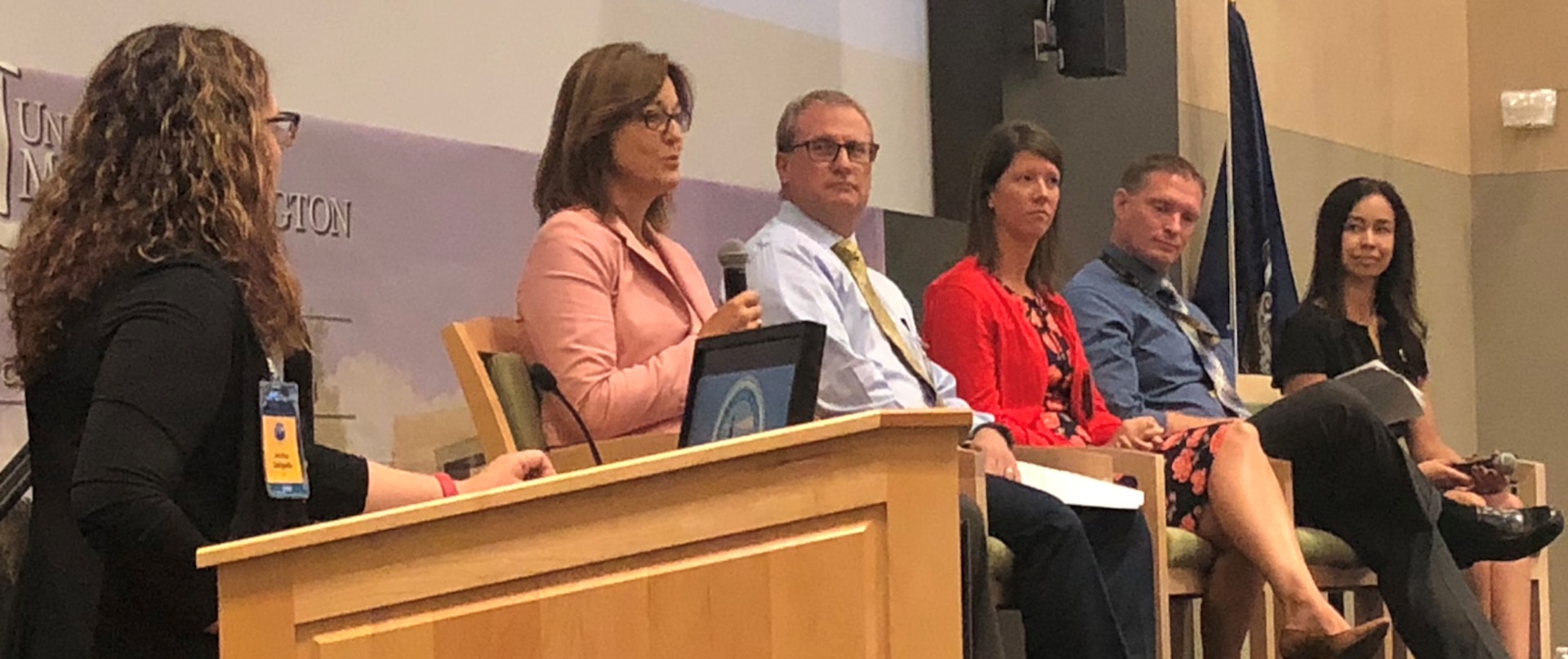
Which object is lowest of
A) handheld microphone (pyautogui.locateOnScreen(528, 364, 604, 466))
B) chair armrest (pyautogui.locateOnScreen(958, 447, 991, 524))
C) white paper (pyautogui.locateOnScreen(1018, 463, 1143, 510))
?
white paper (pyautogui.locateOnScreen(1018, 463, 1143, 510))

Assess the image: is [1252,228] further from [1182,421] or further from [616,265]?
[616,265]

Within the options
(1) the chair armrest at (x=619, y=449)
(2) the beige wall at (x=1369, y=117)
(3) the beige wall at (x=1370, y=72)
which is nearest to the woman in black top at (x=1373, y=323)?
(2) the beige wall at (x=1369, y=117)

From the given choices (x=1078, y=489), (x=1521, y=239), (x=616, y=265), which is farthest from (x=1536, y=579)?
(x=1521, y=239)

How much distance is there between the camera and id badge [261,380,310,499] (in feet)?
6.14

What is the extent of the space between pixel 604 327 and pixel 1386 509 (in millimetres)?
1482

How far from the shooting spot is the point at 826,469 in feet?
4.87

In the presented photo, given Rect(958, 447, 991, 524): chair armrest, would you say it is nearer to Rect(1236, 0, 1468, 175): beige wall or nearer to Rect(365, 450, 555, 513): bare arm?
Rect(365, 450, 555, 513): bare arm

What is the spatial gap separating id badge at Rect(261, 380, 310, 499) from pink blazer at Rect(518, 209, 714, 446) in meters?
0.83

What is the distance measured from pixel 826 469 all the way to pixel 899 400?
1.69 meters

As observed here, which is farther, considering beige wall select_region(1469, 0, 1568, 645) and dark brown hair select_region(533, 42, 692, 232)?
beige wall select_region(1469, 0, 1568, 645)

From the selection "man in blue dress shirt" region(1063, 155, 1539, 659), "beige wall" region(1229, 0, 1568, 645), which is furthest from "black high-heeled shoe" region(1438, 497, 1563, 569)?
"beige wall" region(1229, 0, 1568, 645)

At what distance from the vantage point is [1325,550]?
3518 mm

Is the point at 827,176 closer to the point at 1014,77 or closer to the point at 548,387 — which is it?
the point at 548,387

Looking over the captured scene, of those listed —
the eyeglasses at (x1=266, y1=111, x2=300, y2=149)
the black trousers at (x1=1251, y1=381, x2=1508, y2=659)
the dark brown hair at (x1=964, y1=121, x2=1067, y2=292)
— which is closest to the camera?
the eyeglasses at (x1=266, y1=111, x2=300, y2=149)
